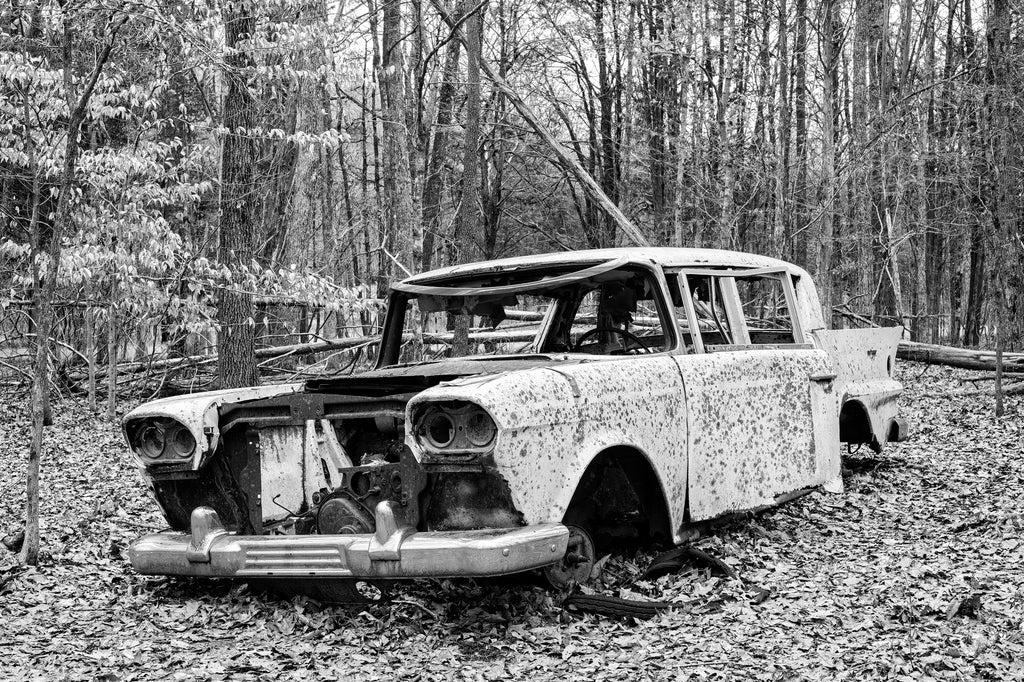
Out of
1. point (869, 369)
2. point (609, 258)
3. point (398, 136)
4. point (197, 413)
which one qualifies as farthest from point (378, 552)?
point (398, 136)

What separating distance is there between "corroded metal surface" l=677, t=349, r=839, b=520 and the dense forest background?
13.3 feet

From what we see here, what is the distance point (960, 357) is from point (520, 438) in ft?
39.4

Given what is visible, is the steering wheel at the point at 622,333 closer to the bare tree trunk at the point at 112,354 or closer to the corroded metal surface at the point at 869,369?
the corroded metal surface at the point at 869,369

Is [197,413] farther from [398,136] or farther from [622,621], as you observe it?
[398,136]

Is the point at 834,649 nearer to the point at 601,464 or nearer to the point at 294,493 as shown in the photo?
the point at 601,464

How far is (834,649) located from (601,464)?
141 centimetres

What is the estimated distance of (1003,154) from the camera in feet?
40.6

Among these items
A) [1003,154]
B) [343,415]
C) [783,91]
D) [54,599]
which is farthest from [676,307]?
[783,91]

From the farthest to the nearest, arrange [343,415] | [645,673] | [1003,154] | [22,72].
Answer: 1. [1003,154]
2. [22,72]
3. [343,415]
4. [645,673]

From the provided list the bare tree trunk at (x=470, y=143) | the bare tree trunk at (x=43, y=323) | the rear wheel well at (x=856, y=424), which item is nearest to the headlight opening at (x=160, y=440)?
the bare tree trunk at (x=43, y=323)

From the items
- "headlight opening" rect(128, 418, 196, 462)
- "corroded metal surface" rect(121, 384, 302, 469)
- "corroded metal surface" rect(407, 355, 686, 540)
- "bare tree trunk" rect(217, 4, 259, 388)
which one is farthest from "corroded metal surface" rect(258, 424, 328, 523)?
"bare tree trunk" rect(217, 4, 259, 388)

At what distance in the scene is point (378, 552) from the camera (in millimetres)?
4156

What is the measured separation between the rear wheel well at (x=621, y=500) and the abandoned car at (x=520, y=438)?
0.01 meters

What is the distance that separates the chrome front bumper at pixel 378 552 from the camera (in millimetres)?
4027
